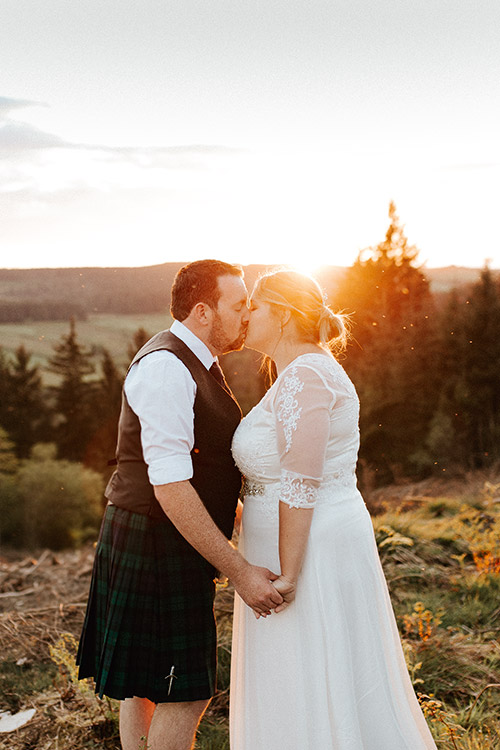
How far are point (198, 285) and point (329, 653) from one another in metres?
1.29

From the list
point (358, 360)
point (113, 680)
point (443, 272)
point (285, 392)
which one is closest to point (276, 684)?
point (113, 680)

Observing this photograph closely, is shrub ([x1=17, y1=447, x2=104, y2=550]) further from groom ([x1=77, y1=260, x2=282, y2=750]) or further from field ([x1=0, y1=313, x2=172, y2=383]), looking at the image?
groom ([x1=77, y1=260, x2=282, y2=750])

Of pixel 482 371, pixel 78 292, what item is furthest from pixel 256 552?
pixel 482 371

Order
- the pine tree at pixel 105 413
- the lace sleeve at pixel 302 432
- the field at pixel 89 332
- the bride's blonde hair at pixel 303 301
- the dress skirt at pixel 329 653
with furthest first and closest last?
the pine tree at pixel 105 413 → the field at pixel 89 332 → the bride's blonde hair at pixel 303 301 → the dress skirt at pixel 329 653 → the lace sleeve at pixel 302 432

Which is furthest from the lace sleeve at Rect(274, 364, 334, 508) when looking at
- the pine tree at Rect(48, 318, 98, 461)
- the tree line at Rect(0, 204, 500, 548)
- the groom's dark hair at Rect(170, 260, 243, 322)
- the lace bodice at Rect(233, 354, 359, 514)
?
the pine tree at Rect(48, 318, 98, 461)

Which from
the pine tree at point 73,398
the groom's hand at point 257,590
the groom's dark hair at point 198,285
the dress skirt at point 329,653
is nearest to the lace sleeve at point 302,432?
the dress skirt at point 329,653

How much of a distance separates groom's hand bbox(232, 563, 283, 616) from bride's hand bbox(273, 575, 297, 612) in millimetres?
13

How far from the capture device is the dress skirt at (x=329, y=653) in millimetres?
2039

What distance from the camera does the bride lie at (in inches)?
78.1

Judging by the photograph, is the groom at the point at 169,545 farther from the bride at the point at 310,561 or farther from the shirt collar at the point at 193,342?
the bride at the point at 310,561

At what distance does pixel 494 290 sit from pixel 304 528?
60.7 ft

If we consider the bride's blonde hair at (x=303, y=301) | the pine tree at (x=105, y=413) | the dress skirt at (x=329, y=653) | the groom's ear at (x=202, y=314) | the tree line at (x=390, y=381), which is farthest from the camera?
the pine tree at (x=105, y=413)

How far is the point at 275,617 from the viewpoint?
2.11m

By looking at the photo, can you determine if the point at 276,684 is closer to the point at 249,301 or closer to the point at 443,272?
the point at 249,301
